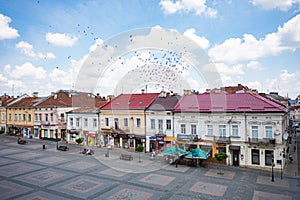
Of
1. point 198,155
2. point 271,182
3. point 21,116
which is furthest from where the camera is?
point 21,116

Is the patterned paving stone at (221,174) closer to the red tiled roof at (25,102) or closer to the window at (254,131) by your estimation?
the window at (254,131)

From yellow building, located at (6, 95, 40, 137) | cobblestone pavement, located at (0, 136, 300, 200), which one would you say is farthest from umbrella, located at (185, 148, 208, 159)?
yellow building, located at (6, 95, 40, 137)

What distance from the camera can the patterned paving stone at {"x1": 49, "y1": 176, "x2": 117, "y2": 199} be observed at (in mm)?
16281

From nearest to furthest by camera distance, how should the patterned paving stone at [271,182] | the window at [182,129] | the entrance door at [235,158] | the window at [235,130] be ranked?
the patterned paving stone at [271,182] < the window at [235,130] < the entrance door at [235,158] < the window at [182,129]

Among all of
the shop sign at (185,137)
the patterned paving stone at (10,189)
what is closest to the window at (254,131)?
the shop sign at (185,137)

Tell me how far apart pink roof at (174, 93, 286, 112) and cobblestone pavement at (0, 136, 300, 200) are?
6.22 metres

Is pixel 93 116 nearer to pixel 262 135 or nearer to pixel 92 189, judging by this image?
pixel 92 189

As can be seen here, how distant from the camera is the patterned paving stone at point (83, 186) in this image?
53.4 feet

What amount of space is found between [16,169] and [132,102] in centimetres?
1656

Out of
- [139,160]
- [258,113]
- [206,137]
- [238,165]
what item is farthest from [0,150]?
[258,113]

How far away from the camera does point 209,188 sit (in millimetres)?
17250

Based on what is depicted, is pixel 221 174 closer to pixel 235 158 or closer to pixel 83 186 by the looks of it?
pixel 235 158

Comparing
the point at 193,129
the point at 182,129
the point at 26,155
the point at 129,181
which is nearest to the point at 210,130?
the point at 193,129

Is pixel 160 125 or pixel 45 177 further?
pixel 160 125
